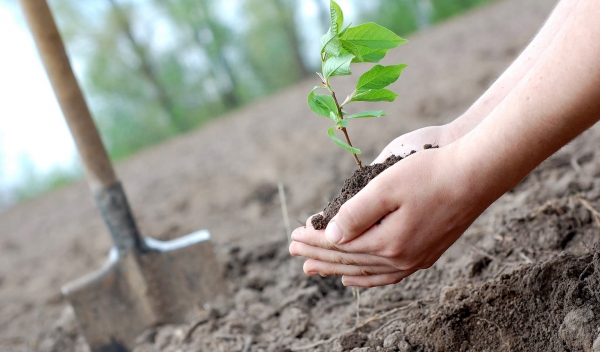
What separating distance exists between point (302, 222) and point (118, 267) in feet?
3.20

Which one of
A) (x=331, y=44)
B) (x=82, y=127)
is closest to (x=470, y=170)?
(x=331, y=44)

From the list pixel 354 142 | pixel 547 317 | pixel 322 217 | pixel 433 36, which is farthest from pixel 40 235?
pixel 433 36

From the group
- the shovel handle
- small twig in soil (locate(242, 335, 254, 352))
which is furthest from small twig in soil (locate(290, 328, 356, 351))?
the shovel handle

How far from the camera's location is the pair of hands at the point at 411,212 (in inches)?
37.4

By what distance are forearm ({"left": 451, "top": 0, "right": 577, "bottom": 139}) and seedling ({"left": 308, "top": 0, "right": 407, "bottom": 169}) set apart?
0.24 meters

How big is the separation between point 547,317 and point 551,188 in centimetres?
91

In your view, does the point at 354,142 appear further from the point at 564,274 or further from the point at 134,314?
the point at 564,274

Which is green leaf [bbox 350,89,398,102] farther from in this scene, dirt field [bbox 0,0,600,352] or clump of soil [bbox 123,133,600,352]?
clump of soil [bbox 123,133,600,352]

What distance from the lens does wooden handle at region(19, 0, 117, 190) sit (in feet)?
7.17

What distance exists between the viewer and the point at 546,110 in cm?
86

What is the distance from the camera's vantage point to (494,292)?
110 cm

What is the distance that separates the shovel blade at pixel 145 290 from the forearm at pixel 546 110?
1.53 m

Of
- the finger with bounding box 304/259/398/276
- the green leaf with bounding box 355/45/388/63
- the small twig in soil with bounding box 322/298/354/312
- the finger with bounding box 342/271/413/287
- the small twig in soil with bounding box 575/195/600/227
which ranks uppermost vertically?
the green leaf with bounding box 355/45/388/63

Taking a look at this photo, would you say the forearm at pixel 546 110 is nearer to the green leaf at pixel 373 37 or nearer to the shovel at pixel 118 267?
the green leaf at pixel 373 37
